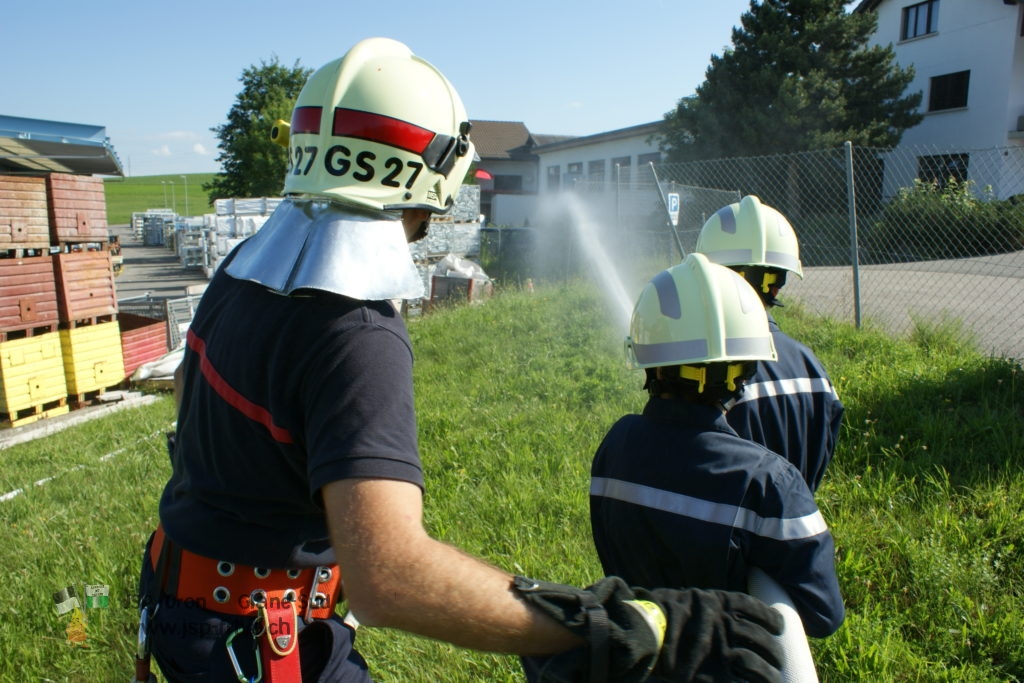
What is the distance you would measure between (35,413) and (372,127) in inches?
390

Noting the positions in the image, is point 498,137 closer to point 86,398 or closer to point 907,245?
point 907,245

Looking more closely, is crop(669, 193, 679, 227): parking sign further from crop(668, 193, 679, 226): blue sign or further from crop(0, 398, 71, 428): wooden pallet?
crop(0, 398, 71, 428): wooden pallet

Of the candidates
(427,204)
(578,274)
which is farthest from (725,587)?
(578,274)

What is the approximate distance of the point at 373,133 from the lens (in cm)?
162

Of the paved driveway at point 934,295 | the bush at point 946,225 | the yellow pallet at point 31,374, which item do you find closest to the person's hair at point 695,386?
the paved driveway at point 934,295

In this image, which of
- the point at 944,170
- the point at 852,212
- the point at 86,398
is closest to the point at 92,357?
the point at 86,398

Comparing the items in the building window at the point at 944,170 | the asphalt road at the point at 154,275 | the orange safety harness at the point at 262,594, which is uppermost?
the building window at the point at 944,170

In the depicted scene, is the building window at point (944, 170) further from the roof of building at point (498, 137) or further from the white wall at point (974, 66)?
the roof of building at point (498, 137)

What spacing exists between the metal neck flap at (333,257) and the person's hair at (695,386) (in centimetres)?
89

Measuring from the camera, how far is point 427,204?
67.4 inches

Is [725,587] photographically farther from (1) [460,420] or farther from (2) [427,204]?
(1) [460,420]

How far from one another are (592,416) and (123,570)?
3282 millimetres

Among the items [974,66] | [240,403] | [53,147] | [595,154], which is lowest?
[240,403]

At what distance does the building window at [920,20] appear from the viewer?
2597cm
